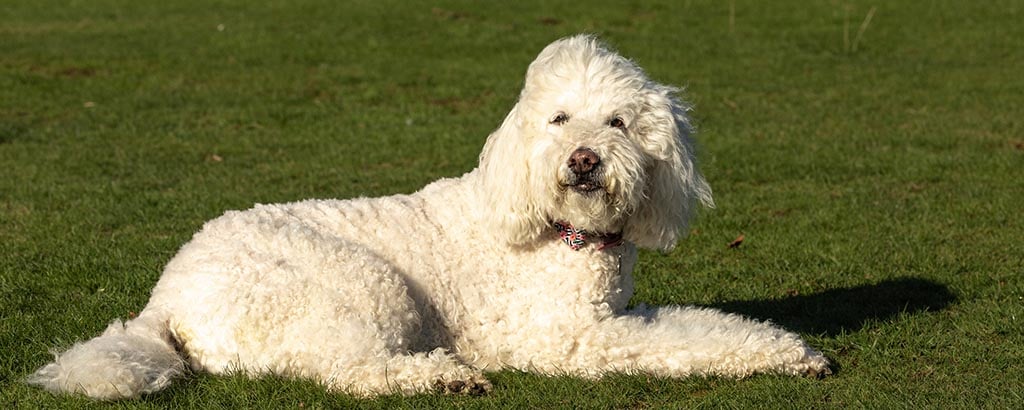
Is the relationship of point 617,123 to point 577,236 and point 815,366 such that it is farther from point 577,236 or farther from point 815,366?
point 815,366

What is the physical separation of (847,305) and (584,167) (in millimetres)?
2868

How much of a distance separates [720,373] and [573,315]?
31.1 inches

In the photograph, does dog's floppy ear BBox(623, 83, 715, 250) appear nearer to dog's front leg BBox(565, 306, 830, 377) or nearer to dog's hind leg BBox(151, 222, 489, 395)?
dog's front leg BBox(565, 306, 830, 377)

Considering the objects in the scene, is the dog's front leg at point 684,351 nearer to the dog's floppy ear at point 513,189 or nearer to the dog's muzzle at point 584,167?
the dog's floppy ear at point 513,189

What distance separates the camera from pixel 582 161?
5562mm

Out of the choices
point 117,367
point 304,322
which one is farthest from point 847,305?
point 117,367

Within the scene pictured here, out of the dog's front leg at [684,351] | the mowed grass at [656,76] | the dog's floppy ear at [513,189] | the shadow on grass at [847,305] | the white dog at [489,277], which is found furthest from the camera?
the shadow on grass at [847,305]

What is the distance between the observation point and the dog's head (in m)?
5.64

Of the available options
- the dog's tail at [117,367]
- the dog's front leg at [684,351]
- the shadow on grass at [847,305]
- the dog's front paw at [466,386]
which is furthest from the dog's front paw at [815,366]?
the dog's tail at [117,367]

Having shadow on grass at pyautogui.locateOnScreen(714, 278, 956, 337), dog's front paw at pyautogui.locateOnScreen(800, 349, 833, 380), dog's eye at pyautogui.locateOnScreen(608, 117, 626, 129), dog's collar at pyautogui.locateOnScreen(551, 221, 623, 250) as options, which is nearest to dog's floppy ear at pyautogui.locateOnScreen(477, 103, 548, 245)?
dog's collar at pyautogui.locateOnScreen(551, 221, 623, 250)

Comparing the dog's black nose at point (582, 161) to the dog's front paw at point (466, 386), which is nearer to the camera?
the dog's black nose at point (582, 161)

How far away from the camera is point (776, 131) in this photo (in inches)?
589

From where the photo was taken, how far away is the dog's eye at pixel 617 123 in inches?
229

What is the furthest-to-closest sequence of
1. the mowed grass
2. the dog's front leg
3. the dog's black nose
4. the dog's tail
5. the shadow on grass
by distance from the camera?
the shadow on grass
the mowed grass
the dog's front leg
the dog's black nose
the dog's tail
